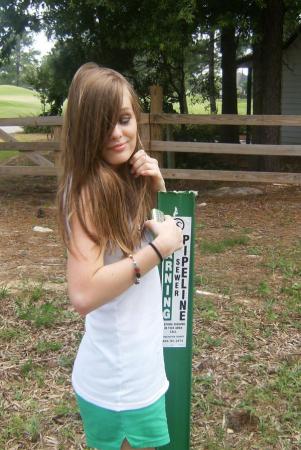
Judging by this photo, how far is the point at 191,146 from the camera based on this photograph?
27.0 feet

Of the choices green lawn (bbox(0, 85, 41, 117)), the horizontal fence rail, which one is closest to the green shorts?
the horizontal fence rail

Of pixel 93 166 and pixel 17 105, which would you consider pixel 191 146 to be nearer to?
pixel 93 166

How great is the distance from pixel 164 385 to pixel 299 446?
134cm

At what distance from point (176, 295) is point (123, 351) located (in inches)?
23.4

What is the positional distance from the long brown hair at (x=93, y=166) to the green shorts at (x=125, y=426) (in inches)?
19.0

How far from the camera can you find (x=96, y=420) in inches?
66.1

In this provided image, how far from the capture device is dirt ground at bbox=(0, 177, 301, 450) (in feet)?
9.42

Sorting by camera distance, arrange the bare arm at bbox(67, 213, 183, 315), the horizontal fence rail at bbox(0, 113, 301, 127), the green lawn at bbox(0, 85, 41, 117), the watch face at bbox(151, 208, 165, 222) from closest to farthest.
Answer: the bare arm at bbox(67, 213, 183, 315), the watch face at bbox(151, 208, 165, 222), the horizontal fence rail at bbox(0, 113, 301, 127), the green lawn at bbox(0, 85, 41, 117)

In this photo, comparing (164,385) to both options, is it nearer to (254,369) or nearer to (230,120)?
(254,369)

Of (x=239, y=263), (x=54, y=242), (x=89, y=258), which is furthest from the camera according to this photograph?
(x=54, y=242)

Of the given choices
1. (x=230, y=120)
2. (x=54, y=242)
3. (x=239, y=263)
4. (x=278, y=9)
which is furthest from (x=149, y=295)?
(x=278, y=9)

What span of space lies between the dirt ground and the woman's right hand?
1.55 metres

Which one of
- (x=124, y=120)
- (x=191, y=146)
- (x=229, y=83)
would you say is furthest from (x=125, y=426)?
(x=229, y=83)

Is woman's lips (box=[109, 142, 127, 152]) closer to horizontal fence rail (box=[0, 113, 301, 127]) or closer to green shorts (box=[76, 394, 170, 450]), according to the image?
green shorts (box=[76, 394, 170, 450])
